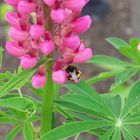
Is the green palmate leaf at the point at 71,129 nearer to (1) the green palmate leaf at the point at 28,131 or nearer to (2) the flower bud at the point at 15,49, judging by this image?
(1) the green palmate leaf at the point at 28,131

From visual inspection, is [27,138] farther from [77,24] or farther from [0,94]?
[77,24]

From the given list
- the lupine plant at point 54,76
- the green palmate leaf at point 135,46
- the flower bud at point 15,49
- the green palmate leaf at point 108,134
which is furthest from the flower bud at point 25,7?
the green palmate leaf at point 135,46

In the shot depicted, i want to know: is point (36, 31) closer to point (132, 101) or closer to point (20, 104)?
point (20, 104)

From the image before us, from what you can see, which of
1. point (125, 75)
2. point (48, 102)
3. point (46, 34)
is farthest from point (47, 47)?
point (125, 75)

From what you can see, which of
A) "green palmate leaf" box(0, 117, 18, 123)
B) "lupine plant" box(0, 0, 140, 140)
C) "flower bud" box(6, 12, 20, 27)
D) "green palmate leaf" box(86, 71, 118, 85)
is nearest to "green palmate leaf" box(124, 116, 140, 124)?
"lupine plant" box(0, 0, 140, 140)

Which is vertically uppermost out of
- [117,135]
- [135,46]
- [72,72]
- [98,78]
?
[135,46]

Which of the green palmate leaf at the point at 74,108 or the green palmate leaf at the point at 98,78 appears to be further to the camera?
the green palmate leaf at the point at 98,78

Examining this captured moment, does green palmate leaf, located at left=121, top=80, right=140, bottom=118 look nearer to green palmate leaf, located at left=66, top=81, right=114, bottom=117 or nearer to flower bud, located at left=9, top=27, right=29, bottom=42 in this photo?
green palmate leaf, located at left=66, top=81, right=114, bottom=117
